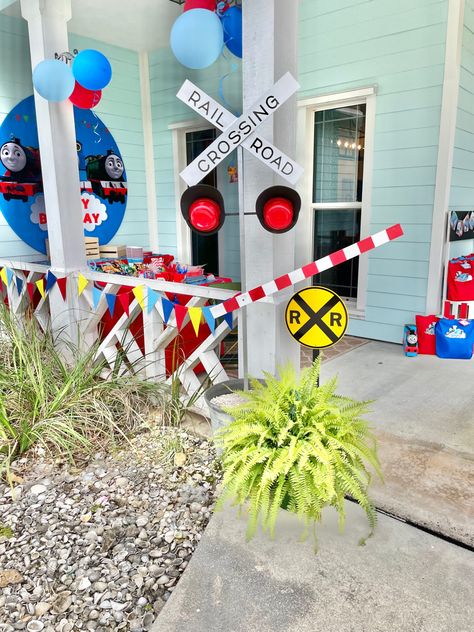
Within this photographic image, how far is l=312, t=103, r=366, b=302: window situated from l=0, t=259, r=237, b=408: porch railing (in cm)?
192

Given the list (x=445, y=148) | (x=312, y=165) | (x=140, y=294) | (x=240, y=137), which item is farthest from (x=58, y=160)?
(x=445, y=148)

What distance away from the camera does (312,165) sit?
4.90m

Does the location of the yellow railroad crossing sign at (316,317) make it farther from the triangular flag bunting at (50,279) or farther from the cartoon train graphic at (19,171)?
the cartoon train graphic at (19,171)

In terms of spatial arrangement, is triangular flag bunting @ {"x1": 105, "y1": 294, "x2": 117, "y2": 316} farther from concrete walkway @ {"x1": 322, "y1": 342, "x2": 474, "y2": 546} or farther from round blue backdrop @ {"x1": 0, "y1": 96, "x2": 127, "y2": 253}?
round blue backdrop @ {"x1": 0, "y1": 96, "x2": 127, "y2": 253}

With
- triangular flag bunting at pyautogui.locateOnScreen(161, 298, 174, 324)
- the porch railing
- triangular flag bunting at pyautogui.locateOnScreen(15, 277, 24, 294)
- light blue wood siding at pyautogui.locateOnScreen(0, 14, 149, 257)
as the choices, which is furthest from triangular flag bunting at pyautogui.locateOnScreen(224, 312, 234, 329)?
light blue wood siding at pyautogui.locateOnScreen(0, 14, 149, 257)

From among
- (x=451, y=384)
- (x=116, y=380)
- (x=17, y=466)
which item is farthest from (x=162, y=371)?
(x=451, y=384)

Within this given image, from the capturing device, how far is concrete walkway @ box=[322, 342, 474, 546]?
6.81 ft

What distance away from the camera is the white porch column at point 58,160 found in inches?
139

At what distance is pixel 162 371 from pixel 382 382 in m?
1.64

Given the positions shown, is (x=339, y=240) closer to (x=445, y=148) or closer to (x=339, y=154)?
(x=339, y=154)

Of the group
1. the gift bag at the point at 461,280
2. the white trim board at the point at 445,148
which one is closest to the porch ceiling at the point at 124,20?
the white trim board at the point at 445,148

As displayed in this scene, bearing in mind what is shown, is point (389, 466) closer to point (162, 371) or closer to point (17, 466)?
point (162, 371)

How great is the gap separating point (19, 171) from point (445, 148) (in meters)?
4.17

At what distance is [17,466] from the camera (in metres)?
2.65
